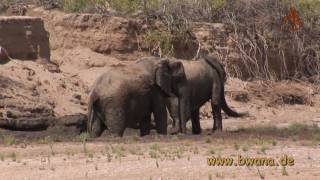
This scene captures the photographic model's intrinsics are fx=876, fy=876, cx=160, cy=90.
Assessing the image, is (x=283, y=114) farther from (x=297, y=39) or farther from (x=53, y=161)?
(x=53, y=161)

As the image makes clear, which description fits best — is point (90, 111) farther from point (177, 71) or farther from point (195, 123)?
point (195, 123)

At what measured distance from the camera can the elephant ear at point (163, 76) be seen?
803 inches

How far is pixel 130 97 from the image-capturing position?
64.6 feet

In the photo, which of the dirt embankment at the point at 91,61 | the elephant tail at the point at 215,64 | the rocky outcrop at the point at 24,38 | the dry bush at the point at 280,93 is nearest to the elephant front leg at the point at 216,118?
the elephant tail at the point at 215,64

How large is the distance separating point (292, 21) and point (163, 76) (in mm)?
15582

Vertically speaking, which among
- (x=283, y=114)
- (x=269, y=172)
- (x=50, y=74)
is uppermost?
(x=269, y=172)

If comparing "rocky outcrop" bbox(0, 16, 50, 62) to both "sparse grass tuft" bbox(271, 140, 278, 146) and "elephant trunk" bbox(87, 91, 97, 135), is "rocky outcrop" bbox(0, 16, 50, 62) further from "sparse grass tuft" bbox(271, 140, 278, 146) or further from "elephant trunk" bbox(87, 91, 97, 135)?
"sparse grass tuft" bbox(271, 140, 278, 146)

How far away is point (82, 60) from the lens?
30.0 metres

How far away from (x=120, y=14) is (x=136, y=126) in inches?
481

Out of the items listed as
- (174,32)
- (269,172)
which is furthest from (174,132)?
(174,32)

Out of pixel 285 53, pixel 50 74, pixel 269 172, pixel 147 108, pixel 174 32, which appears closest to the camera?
pixel 269 172

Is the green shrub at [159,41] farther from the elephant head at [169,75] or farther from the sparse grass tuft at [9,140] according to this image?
the sparse grass tuft at [9,140]

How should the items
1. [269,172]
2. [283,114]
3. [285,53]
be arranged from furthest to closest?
[285,53] < [283,114] < [269,172]

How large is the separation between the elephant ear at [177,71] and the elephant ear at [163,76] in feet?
1.19
